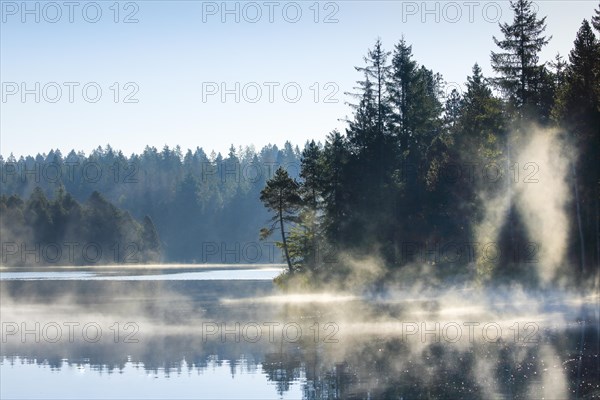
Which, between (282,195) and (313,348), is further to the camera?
(282,195)

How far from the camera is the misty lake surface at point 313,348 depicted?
32.0 metres

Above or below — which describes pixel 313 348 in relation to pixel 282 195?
below

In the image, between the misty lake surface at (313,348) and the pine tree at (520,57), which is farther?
the pine tree at (520,57)

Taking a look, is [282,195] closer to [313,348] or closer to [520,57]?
[520,57]

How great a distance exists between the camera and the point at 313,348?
A: 4238 centimetres

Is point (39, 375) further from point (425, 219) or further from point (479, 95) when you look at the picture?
point (479, 95)

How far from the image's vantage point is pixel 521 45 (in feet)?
255

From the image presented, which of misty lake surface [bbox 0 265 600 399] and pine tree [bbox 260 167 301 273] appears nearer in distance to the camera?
misty lake surface [bbox 0 265 600 399]

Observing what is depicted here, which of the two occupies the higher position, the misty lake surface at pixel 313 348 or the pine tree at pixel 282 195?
the pine tree at pixel 282 195

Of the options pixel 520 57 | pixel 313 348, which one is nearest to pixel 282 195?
pixel 520 57

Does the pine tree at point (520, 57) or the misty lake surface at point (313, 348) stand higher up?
the pine tree at point (520, 57)

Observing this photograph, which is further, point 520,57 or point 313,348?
point 520,57

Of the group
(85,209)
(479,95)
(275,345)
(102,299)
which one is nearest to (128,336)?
(275,345)

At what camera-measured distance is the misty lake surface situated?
31984 mm
